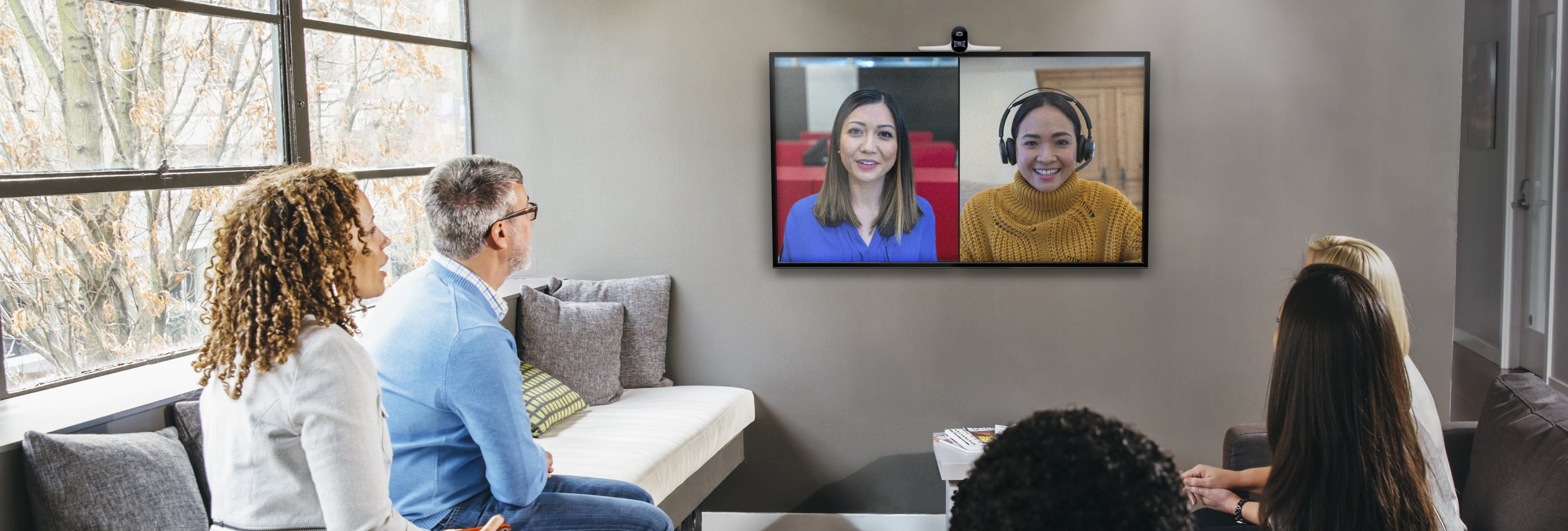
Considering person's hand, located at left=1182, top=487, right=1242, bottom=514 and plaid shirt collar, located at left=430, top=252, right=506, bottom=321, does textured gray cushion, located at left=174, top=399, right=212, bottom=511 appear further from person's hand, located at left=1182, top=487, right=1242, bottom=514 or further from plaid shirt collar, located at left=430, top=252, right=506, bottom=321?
person's hand, located at left=1182, top=487, right=1242, bottom=514

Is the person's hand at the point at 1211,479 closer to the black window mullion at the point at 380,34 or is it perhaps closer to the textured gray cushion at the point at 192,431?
the textured gray cushion at the point at 192,431

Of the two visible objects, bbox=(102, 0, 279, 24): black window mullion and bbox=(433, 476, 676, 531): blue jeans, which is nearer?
bbox=(433, 476, 676, 531): blue jeans

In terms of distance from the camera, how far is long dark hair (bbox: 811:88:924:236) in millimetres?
3594

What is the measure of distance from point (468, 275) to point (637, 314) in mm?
1541

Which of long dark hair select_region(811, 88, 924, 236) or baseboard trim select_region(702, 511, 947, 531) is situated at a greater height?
long dark hair select_region(811, 88, 924, 236)

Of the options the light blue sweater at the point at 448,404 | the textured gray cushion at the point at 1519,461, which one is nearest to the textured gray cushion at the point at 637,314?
the light blue sweater at the point at 448,404

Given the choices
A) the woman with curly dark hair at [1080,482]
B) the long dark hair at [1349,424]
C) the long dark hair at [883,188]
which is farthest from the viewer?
the long dark hair at [883,188]

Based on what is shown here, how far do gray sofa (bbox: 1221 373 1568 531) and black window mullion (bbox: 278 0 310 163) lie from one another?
2716 millimetres

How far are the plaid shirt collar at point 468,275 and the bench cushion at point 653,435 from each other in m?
0.72

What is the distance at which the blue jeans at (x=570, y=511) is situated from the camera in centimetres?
206

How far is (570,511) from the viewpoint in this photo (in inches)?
86.7

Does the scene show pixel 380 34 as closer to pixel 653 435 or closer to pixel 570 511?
pixel 653 435

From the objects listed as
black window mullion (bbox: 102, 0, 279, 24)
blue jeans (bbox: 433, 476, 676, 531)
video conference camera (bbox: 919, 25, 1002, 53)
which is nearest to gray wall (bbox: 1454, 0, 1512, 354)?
video conference camera (bbox: 919, 25, 1002, 53)

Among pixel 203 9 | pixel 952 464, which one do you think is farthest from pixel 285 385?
pixel 952 464
